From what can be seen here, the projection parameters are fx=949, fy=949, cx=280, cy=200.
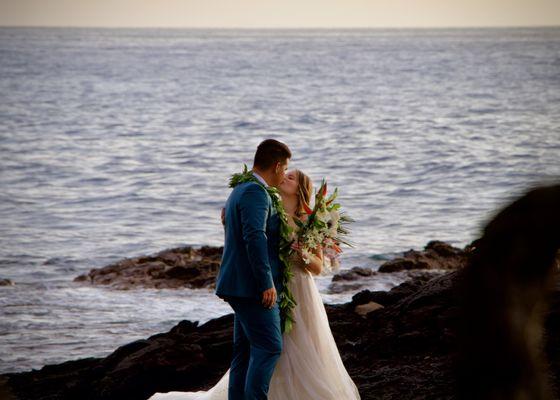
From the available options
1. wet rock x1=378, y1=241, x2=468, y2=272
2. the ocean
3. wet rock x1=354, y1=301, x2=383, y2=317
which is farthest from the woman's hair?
wet rock x1=378, y1=241, x2=468, y2=272

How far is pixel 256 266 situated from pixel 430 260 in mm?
14117

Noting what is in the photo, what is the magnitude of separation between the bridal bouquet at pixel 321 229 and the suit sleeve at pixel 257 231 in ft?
1.97

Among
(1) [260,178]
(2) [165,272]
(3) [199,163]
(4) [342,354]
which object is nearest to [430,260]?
(2) [165,272]

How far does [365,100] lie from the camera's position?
279 feet

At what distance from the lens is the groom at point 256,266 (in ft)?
18.5

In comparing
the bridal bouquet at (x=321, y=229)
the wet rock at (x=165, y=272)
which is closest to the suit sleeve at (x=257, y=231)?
the bridal bouquet at (x=321, y=229)

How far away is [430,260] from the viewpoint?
19.3m

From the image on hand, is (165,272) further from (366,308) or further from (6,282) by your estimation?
(366,308)

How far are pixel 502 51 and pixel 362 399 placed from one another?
16650cm

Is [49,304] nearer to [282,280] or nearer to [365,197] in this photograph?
[282,280]

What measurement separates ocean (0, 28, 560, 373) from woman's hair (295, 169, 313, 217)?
1.25 metres

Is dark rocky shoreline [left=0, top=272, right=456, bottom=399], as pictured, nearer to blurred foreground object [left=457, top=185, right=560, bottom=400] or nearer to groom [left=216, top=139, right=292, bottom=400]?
groom [left=216, top=139, right=292, bottom=400]

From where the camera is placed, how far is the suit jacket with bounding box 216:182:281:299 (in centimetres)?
560

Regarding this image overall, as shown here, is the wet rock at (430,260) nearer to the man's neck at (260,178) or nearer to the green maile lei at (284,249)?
the green maile lei at (284,249)
